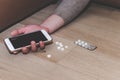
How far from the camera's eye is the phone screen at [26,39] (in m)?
0.81

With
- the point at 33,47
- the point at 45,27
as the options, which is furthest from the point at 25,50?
the point at 45,27

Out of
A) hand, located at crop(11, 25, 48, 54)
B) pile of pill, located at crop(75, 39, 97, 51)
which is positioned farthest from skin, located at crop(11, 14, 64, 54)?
pile of pill, located at crop(75, 39, 97, 51)

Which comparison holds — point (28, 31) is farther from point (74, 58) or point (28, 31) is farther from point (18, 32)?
point (74, 58)

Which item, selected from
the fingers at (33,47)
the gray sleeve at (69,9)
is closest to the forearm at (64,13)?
the gray sleeve at (69,9)

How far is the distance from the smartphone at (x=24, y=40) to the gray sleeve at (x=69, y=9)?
0.13 metres

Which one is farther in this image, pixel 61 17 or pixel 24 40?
pixel 61 17

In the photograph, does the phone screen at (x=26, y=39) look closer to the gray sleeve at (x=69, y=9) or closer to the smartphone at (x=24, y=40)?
the smartphone at (x=24, y=40)

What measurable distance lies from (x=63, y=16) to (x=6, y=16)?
0.68 ft

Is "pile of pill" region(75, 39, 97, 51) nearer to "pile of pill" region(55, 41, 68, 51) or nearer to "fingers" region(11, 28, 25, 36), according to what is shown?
"pile of pill" region(55, 41, 68, 51)

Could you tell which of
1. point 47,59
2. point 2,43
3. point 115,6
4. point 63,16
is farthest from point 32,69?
point 115,6

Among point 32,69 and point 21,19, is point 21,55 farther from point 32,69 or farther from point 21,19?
point 21,19

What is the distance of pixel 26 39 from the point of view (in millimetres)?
829

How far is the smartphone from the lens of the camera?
802 mm

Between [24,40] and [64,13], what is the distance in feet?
0.68
